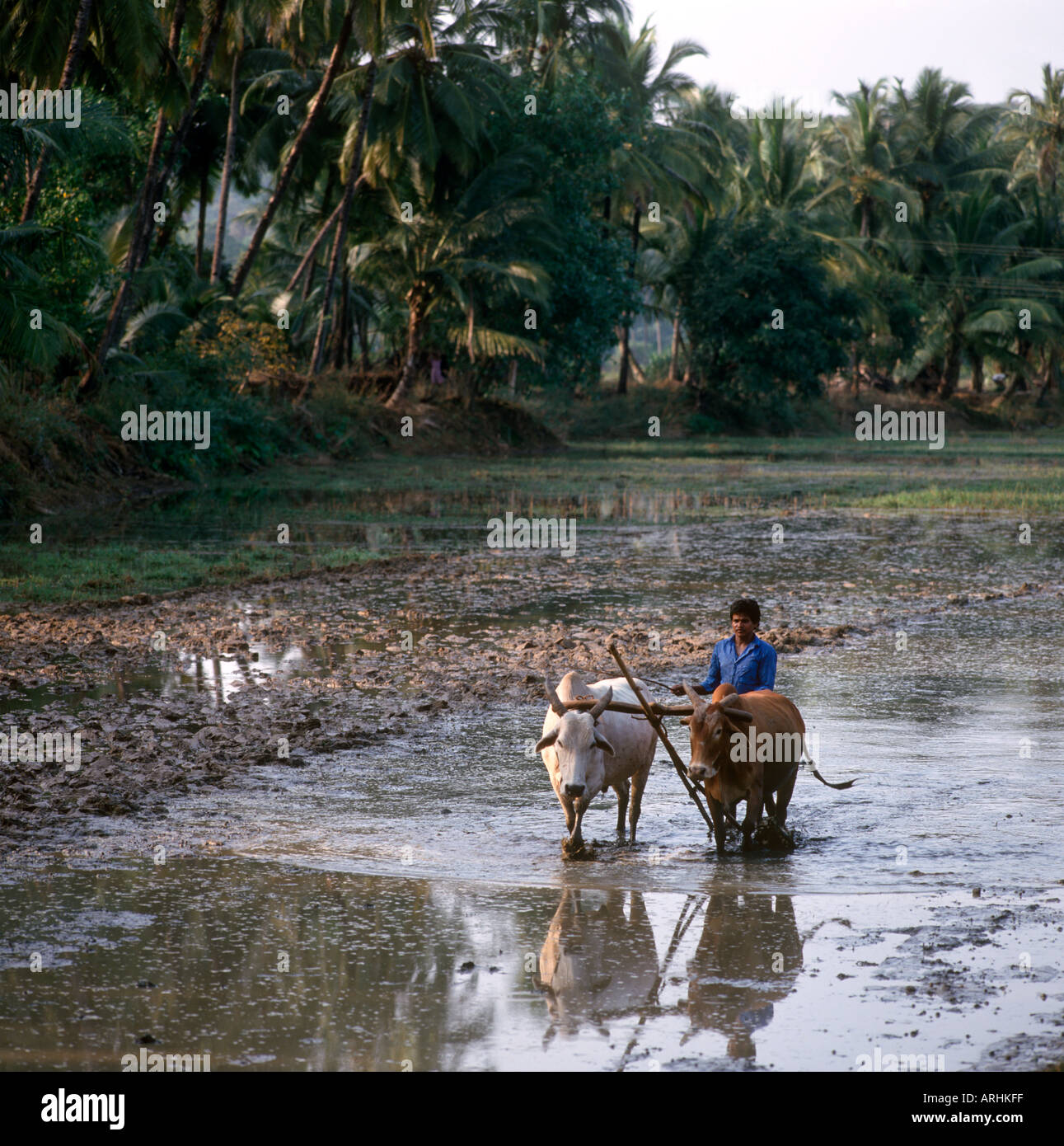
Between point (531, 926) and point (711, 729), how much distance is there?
141cm

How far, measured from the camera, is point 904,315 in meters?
60.7

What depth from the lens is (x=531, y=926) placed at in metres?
6.24

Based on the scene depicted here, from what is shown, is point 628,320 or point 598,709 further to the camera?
point 628,320

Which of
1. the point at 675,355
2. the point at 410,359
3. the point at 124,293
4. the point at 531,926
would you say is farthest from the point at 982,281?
the point at 531,926

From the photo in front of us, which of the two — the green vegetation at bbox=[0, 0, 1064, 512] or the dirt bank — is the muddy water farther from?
the green vegetation at bbox=[0, 0, 1064, 512]

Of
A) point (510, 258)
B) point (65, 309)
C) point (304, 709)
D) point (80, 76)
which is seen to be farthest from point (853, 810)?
point (510, 258)

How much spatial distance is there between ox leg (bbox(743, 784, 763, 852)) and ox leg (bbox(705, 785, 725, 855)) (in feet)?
0.46

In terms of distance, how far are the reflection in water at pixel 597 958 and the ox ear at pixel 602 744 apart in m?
0.76

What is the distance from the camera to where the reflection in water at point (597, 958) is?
5.36 meters

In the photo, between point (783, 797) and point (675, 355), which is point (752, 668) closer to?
point (783, 797)

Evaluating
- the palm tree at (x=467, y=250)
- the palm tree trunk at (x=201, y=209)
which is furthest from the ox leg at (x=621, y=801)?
the palm tree trunk at (x=201, y=209)

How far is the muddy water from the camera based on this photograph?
16.4 feet

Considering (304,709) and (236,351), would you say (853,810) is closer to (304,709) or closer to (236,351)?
(304,709)

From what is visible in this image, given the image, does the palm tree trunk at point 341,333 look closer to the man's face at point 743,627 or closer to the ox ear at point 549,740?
the man's face at point 743,627
